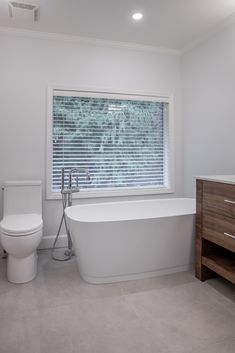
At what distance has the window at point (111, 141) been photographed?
11.0ft

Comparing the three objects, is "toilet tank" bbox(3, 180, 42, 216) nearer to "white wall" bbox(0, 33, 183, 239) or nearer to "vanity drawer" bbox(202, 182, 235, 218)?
"white wall" bbox(0, 33, 183, 239)

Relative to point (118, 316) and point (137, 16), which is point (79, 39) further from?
point (118, 316)

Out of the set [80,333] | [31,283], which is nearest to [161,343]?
[80,333]

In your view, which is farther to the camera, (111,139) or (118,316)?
(111,139)

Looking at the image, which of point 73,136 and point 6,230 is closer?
point 6,230

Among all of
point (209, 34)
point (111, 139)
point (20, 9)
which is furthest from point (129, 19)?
point (111, 139)

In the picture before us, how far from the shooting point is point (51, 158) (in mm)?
3256

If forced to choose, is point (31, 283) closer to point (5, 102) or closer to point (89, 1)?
point (5, 102)

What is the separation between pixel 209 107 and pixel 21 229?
2.49m

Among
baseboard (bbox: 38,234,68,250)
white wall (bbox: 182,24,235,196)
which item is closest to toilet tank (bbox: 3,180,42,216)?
baseboard (bbox: 38,234,68,250)

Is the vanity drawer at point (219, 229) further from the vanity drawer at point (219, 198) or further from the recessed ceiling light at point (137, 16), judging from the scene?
the recessed ceiling light at point (137, 16)

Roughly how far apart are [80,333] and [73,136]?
7.49 feet

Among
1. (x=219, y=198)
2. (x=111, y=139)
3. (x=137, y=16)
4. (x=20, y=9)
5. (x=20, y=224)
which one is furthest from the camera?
(x=111, y=139)

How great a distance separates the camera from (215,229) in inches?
89.1
